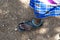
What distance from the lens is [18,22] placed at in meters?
2.72

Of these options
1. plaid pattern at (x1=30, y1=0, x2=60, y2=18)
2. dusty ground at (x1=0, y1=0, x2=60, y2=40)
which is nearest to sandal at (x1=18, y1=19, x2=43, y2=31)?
dusty ground at (x1=0, y1=0, x2=60, y2=40)

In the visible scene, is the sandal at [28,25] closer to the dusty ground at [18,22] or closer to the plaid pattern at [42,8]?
the dusty ground at [18,22]

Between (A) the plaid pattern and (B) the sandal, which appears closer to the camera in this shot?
(A) the plaid pattern

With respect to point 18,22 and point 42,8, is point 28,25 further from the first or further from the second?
point 42,8

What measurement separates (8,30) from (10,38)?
14 centimetres

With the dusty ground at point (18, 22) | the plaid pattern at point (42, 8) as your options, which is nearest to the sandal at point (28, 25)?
the dusty ground at point (18, 22)

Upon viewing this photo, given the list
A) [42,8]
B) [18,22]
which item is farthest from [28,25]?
[42,8]

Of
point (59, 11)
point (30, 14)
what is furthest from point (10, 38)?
point (59, 11)

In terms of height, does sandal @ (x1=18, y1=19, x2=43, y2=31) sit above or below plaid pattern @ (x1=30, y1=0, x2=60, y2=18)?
below

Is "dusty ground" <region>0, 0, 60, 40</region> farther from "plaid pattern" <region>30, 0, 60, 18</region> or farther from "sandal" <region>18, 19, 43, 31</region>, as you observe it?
"plaid pattern" <region>30, 0, 60, 18</region>

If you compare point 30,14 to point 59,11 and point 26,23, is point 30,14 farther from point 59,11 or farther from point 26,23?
point 59,11

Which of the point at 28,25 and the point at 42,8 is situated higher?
the point at 42,8

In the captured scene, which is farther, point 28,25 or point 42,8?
point 28,25

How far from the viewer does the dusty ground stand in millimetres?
2566
